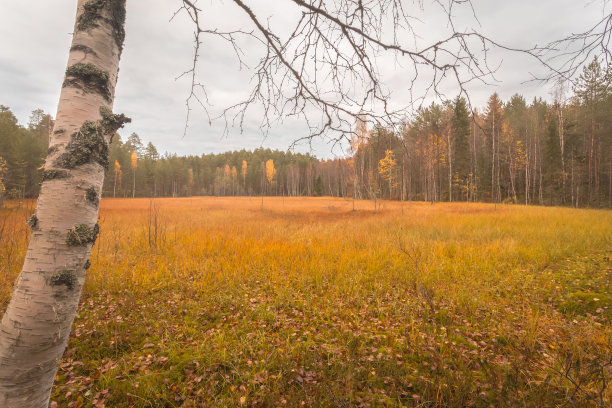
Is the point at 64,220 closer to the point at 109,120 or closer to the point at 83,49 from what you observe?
the point at 109,120

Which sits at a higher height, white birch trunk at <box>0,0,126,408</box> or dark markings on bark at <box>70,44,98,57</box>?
dark markings on bark at <box>70,44,98,57</box>

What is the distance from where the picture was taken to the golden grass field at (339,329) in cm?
225

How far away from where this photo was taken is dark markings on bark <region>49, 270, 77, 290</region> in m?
1.03

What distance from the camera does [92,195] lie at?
1179 millimetres

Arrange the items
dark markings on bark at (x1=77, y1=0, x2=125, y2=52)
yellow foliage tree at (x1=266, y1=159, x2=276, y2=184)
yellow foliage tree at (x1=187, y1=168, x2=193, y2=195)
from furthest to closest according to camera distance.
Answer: yellow foliage tree at (x1=187, y1=168, x2=193, y2=195) → yellow foliage tree at (x1=266, y1=159, x2=276, y2=184) → dark markings on bark at (x1=77, y1=0, x2=125, y2=52)

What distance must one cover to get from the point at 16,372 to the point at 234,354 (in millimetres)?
2104

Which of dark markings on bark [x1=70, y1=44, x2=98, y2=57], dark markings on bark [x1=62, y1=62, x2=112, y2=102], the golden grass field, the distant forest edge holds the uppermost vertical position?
the distant forest edge

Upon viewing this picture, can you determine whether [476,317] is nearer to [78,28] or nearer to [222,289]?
[222,289]

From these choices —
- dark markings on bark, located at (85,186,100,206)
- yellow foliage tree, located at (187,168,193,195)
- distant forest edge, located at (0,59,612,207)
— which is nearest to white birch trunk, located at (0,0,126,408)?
dark markings on bark, located at (85,186,100,206)

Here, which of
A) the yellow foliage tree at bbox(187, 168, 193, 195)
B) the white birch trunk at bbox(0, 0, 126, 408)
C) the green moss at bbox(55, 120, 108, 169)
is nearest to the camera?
the white birch trunk at bbox(0, 0, 126, 408)

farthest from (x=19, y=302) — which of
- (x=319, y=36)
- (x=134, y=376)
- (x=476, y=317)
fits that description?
(x=476, y=317)

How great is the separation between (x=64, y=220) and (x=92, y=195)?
160 millimetres

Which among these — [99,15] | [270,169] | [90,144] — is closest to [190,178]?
[270,169]

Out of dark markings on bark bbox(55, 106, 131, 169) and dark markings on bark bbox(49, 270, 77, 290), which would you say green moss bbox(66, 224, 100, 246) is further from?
dark markings on bark bbox(55, 106, 131, 169)
